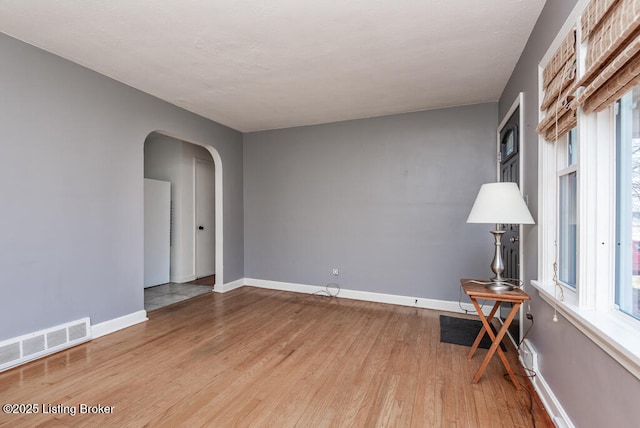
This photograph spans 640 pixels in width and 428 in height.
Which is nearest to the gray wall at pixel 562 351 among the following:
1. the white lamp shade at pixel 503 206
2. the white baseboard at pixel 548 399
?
the white baseboard at pixel 548 399

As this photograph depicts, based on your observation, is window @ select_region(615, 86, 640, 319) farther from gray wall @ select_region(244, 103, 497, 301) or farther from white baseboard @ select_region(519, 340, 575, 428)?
gray wall @ select_region(244, 103, 497, 301)

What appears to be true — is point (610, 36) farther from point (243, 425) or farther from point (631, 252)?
point (243, 425)

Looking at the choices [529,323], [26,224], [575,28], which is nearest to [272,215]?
[26,224]

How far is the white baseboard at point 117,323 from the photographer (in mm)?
2895

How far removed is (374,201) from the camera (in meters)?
4.20

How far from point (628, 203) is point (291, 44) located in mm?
2381

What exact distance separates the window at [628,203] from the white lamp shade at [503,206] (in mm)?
617

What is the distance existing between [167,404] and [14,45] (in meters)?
2.99

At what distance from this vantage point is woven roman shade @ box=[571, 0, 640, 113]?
1.02m

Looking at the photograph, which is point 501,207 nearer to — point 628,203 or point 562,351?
point 628,203

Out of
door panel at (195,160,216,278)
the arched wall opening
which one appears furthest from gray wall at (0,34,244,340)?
door panel at (195,160,216,278)

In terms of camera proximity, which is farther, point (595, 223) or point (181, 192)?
point (181, 192)

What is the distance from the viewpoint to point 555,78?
174 centimetres

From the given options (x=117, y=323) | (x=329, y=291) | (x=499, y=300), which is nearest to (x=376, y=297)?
(x=329, y=291)
